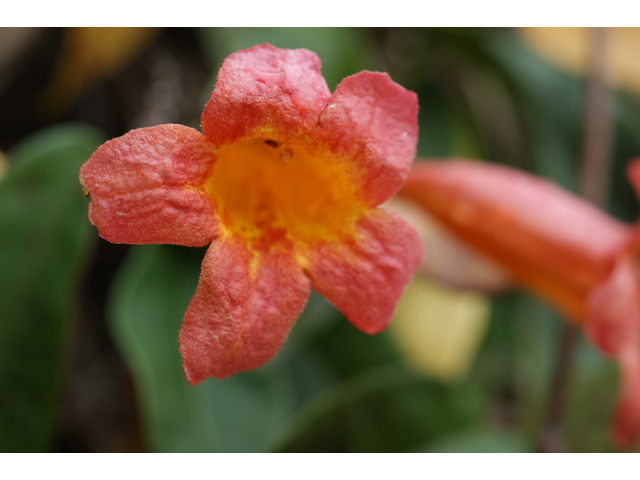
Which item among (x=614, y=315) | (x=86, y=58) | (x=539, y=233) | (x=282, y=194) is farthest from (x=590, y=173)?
(x=86, y=58)

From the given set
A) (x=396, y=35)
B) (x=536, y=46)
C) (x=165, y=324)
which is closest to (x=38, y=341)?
(x=165, y=324)

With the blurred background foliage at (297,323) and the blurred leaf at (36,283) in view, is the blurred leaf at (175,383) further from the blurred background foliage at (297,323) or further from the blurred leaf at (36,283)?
the blurred leaf at (36,283)

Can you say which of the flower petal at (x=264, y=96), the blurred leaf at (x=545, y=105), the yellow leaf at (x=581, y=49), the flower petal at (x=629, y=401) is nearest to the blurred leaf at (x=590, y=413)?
the flower petal at (x=629, y=401)

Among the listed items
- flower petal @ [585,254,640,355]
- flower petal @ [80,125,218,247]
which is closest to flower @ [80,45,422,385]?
flower petal @ [80,125,218,247]

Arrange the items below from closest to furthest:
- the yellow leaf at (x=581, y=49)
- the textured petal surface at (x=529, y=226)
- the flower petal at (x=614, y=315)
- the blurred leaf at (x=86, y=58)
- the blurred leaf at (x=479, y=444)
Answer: the flower petal at (x=614, y=315), the textured petal surface at (x=529, y=226), the blurred leaf at (x=479, y=444), the blurred leaf at (x=86, y=58), the yellow leaf at (x=581, y=49)

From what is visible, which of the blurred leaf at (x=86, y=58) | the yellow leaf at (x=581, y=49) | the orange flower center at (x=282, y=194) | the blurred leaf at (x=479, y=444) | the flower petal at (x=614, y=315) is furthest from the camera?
the yellow leaf at (x=581, y=49)

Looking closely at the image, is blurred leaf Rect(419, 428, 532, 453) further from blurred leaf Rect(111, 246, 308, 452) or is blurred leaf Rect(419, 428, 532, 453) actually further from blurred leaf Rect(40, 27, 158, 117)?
blurred leaf Rect(40, 27, 158, 117)

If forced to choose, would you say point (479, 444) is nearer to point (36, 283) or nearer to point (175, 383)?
point (175, 383)
